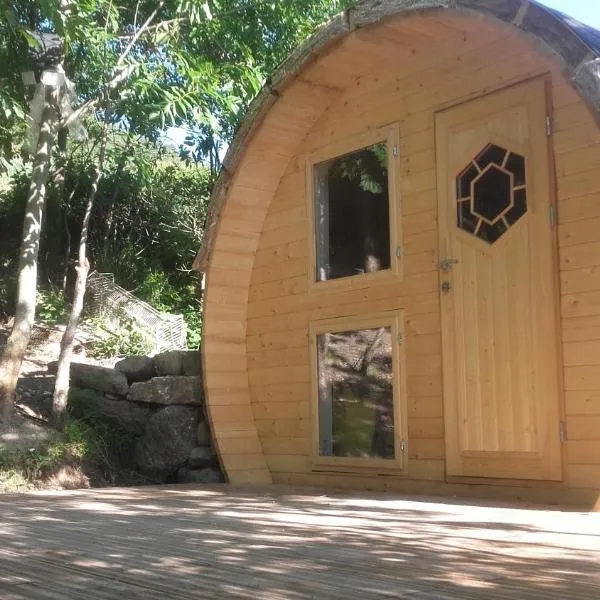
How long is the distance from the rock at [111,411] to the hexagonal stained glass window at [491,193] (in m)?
3.61

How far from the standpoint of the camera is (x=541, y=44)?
4508 millimetres

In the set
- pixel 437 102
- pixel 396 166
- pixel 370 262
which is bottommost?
pixel 370 262

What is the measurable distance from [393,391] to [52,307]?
6645mm

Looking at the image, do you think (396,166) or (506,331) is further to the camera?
(396,166)

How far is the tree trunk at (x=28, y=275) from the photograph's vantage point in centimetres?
700

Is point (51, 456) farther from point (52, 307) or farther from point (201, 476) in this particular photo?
point (52, 307)

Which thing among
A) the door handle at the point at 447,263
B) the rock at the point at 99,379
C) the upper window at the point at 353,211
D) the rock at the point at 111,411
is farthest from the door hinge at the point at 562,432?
the rock at the point at 99,379

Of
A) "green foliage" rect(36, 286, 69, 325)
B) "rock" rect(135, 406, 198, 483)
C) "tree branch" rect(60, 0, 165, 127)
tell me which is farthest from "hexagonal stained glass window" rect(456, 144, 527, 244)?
"green foliage" rect(36, 286, 69, 325)

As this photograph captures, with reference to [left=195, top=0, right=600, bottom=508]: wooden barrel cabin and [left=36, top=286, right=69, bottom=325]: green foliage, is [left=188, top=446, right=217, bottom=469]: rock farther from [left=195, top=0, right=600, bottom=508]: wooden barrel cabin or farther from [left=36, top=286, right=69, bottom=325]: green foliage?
[left=36, top=286, right=69, bottom=325]: green foliage

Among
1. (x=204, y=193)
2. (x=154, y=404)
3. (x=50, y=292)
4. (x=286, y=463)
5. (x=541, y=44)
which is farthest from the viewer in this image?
(x=204, y=193)

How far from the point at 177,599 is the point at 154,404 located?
5.31 m

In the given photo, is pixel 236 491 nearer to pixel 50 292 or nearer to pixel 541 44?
pixel 541 44

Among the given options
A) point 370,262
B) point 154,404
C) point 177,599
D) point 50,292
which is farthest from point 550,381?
A: point 50,292

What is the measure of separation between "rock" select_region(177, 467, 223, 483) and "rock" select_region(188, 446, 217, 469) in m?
0.05
